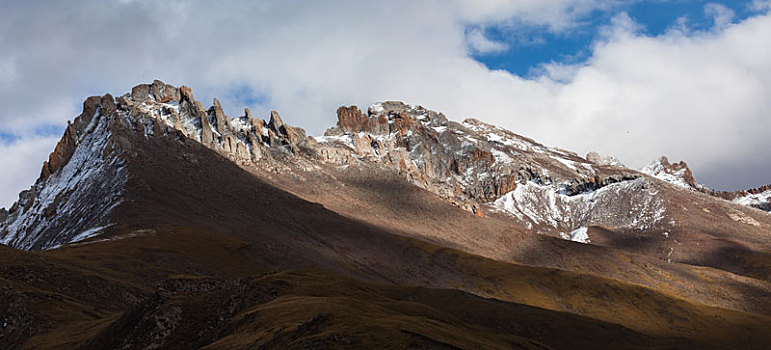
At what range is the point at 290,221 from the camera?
185 meters

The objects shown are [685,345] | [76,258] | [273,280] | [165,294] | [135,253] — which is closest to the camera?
[165,294]

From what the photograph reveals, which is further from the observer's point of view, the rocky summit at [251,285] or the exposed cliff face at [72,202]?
the exposed cliff face at [72,202]

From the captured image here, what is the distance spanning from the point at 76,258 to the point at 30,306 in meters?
31.9

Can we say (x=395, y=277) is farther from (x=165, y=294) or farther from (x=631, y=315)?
(x=165, y=294)

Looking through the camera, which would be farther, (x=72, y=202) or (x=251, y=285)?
(x=72, y=202)

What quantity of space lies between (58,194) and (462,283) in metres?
114

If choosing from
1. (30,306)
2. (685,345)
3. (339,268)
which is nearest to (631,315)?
(685,345)

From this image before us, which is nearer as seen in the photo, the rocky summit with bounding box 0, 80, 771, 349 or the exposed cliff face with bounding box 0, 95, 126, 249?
the rocky summit with bounding box 0, 80, 771, 349

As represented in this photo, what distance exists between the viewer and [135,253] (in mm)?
105812

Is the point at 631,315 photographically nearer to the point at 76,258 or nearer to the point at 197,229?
the point at 197,229

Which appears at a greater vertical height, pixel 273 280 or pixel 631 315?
pixel 631 315

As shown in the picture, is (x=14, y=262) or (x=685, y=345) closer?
(x=14, y=262)

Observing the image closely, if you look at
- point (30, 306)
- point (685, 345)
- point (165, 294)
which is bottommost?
point (30, 306)

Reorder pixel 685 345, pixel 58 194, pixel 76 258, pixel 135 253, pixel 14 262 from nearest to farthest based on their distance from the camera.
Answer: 1. pixel 14 262
2. pixel 76 258
3. pixel 135 253
4. pixel 685 345
5. pixel 58 194
